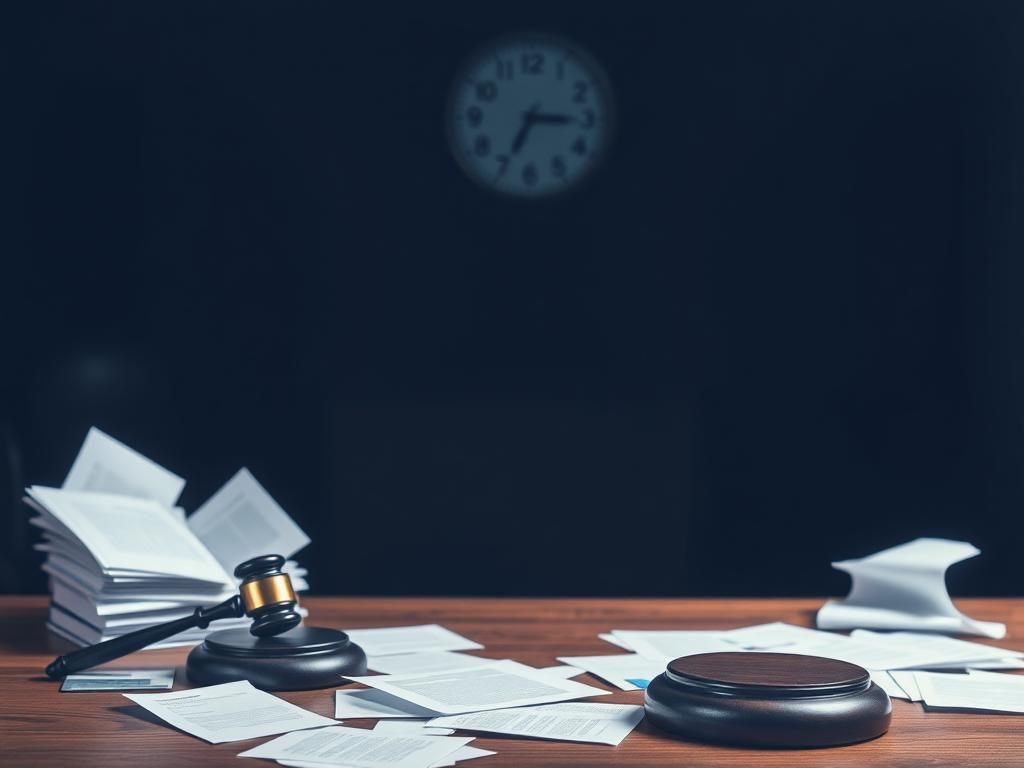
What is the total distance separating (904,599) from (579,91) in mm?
2429

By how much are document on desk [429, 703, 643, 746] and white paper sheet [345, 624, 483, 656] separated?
1.09ft

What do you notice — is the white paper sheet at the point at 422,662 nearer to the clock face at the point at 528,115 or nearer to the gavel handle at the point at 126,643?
the gavel handle at the point at 126,643

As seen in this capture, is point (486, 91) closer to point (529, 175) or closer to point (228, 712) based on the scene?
point (529, 175)

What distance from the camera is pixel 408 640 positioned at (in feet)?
5.11

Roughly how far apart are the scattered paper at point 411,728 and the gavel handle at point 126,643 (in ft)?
1.01

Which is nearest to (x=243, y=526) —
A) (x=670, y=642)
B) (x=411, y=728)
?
(x=670, y=642)

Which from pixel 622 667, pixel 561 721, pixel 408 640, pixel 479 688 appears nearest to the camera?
pixel 561 721

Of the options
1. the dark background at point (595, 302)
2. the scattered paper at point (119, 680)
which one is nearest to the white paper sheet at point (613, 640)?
the scattered paper at point (119, 680)

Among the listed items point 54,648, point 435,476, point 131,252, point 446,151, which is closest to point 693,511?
point 435,476

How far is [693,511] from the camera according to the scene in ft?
12.8

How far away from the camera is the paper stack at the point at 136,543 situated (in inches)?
60.1

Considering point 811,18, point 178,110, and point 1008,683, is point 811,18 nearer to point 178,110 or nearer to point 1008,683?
point 178,110

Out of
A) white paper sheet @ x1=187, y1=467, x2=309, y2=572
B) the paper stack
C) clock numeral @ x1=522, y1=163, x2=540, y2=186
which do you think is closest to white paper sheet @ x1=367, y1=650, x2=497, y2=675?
the paper stack

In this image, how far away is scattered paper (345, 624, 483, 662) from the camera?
1497mm
